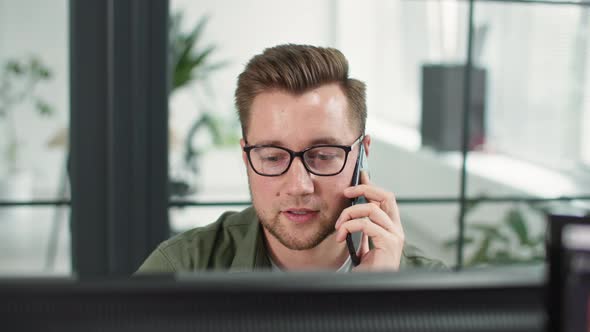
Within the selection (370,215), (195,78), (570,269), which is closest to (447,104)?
(195,78)

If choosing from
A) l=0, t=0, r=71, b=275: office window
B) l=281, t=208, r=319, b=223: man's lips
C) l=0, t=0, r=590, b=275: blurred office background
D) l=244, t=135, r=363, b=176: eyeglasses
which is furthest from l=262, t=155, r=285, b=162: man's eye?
l=0, t=0, r=71, b=275: office window

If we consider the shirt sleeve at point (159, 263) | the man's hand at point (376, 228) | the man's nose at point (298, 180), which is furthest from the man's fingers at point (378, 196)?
the shirt sleeve at point (159, 263)

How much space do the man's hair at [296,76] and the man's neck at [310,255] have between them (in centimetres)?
24

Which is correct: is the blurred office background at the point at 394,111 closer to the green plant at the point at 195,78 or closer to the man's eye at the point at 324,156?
the green plant at the point at 195,78

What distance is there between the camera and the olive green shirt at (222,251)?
1485 mm

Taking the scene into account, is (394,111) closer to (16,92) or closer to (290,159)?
(16,92)

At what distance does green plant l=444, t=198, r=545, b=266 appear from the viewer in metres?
3.00

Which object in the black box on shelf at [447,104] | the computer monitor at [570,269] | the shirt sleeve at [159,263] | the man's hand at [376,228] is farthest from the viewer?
the black box on shelf at [447,104]

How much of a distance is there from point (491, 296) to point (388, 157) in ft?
7.52

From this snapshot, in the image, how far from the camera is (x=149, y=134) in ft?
7.61

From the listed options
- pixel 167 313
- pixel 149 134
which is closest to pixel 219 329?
pixel 167 313

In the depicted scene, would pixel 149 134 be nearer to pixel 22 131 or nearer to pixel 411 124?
pixel 22 131

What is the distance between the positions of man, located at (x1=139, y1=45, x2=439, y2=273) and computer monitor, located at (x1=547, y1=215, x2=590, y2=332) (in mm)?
766

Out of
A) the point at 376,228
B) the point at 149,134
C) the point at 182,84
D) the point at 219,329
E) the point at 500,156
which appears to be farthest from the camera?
the point at 500,156
